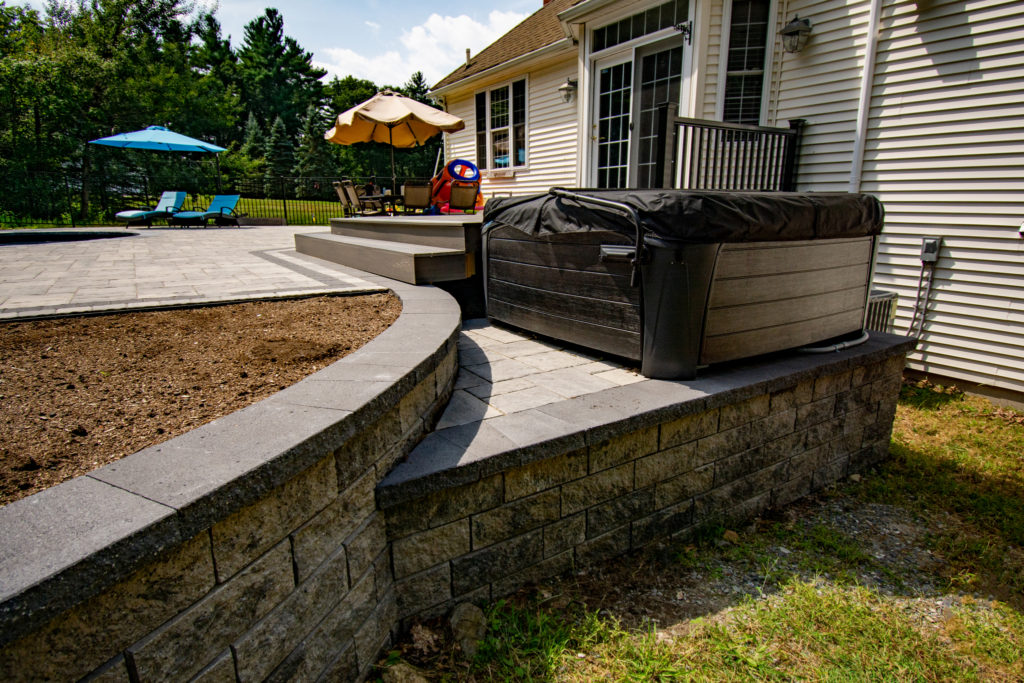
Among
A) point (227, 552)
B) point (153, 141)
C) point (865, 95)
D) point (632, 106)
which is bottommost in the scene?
point (227, 552)

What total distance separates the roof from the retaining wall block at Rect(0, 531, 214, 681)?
9.76 m

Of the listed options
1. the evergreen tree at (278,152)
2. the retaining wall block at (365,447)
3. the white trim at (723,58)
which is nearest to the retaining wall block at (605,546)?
the retaining wall block at (365,447)

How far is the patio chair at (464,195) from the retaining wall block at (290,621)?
796cm

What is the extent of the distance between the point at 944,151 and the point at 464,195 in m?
6.22

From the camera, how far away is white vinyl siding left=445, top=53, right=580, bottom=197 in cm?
941

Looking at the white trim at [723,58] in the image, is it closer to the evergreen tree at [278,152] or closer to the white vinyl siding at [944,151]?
the white vinyl siding at [944,151]

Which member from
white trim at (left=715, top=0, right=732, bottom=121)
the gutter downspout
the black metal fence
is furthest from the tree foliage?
the gutter downspout

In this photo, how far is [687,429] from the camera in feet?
8.32

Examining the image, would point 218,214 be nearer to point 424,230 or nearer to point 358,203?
point 358,203

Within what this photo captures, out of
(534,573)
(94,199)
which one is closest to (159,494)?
(534,573)

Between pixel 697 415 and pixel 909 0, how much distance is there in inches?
190

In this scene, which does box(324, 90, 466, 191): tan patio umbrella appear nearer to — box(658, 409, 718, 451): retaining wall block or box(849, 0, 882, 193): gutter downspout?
box(849, 0, 882, 193): gutter downspout

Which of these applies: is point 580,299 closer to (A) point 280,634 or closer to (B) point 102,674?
(A) point 280,634

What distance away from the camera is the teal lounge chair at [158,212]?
13031 millimetres
